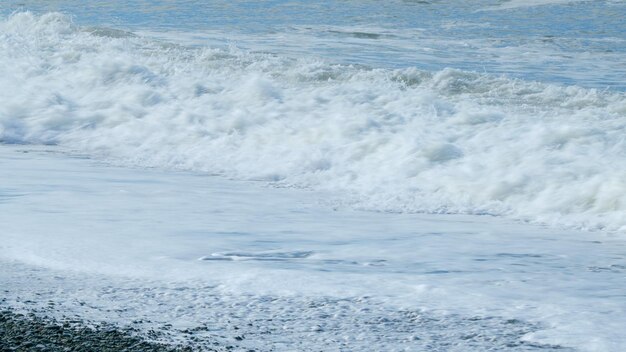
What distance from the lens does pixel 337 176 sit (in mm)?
6672

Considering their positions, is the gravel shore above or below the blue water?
above

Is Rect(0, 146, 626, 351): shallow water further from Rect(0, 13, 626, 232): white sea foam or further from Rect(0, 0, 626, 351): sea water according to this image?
Rect(0, 13, 626, 232): white sea foam

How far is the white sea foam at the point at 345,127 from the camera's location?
6.12 meters

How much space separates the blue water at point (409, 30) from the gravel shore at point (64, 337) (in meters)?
7.33

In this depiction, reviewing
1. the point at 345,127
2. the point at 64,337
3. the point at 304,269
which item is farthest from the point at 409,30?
the point at 64,337

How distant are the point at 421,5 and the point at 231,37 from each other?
4722 mm

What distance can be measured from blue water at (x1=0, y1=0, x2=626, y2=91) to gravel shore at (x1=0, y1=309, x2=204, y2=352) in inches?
288

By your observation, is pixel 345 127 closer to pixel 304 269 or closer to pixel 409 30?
pixel 304 269

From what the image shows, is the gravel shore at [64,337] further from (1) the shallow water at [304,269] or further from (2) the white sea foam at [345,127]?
(2) the white sea foam at [345,127]

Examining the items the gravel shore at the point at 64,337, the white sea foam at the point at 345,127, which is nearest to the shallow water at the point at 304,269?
the gravel shore at the point at 64,337

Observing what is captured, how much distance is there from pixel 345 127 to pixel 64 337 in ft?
15.0

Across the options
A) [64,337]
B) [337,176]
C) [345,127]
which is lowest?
[337,176]

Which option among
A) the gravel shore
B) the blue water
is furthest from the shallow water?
the blue water

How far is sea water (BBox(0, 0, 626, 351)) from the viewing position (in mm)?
3807
